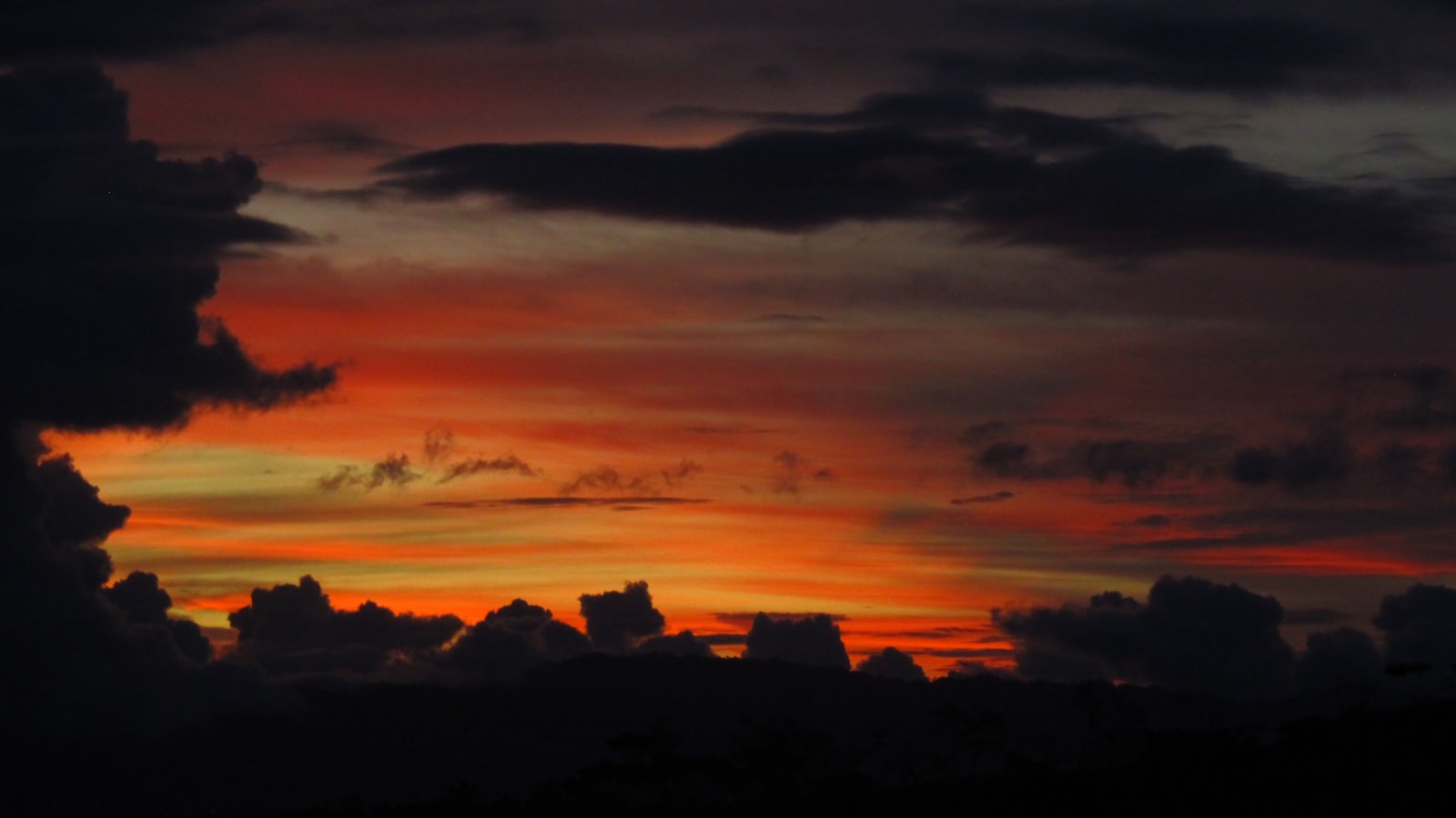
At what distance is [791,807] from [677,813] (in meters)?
16.6

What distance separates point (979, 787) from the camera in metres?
178

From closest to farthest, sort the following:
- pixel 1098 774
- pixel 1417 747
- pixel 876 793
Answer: pixel 1417 747
pixel 1098 774
pixel 876 793

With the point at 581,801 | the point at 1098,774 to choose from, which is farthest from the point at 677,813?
the point at 1098,774

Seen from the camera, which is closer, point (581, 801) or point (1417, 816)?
point (1417, 816)

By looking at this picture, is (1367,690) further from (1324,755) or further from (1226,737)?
(1324,755)

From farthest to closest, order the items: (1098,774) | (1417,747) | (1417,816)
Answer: (1098,774) → (1417,747) → (1417,816)

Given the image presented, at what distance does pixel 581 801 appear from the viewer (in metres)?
197

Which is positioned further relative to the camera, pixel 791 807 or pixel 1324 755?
pixel 791 807

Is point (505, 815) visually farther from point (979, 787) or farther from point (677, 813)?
point (979, 787)

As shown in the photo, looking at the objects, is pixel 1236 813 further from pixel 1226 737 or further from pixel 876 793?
pixel 876 793

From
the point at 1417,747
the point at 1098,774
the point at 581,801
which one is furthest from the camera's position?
the point at 581,801

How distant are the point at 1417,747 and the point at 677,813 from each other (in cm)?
8020

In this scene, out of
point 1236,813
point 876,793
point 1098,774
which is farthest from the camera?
point 876,793

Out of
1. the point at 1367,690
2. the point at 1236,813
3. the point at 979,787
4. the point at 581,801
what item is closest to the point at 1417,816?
the point at 1236,813
